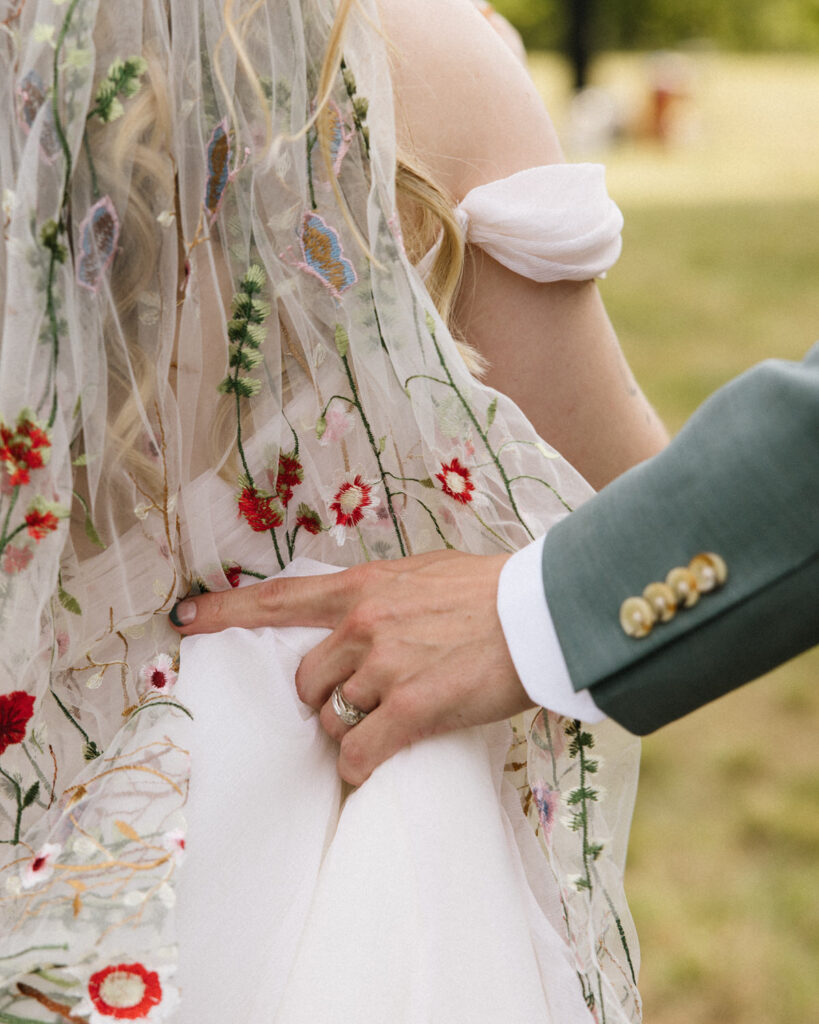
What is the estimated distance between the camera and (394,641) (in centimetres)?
103

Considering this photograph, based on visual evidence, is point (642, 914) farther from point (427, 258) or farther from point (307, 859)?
point (427, 258)

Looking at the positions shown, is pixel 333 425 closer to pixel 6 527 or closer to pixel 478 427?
pixel 478 427

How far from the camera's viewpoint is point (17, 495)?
93cm

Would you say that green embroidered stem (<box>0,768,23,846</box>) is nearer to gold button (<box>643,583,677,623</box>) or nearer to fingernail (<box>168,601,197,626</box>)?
fingernail (<box>168,601,197,626</box>)

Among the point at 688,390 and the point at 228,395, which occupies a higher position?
the point at 228,395

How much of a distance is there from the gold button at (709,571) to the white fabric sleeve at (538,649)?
14cm

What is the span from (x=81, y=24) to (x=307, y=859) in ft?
2.47

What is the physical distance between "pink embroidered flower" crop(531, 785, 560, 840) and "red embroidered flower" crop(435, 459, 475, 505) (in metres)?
0.31

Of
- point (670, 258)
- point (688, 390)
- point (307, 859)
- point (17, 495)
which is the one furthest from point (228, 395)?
point (670, 258)

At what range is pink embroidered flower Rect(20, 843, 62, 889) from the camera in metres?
0.95

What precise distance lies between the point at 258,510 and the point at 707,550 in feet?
1.48

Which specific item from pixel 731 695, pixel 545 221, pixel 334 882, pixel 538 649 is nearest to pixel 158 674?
pixel 334 882

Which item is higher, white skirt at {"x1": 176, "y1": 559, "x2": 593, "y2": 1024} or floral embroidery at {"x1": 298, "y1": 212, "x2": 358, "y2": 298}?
floral embroidery at {"x1": 298, "y1": 212, "x2": 358, "y2": 298}

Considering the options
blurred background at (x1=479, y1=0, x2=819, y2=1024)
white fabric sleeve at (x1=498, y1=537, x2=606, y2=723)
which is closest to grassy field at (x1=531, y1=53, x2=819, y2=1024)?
blurred background at (x1=479, y1=0, x2=819, y2=1024)
